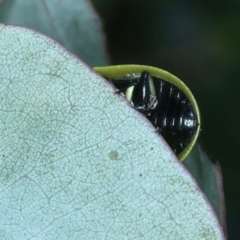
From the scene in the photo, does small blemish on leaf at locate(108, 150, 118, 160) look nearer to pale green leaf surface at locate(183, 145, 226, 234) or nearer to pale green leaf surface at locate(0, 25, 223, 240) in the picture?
pale green leaf surface at locate(0, 25, 223, 240)

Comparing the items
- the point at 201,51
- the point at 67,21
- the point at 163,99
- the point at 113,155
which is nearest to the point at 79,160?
the point at 113,155

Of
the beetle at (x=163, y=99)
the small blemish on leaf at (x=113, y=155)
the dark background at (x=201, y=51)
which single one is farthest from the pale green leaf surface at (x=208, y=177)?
the dark background at (x=201, y=51)

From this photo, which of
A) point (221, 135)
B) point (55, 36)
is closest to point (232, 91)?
point (221, 135)

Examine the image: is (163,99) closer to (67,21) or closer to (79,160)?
(79,160)

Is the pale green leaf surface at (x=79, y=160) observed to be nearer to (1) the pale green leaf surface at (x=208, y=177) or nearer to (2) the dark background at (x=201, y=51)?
(1) the pale green leaf surface at (x=208, y=177)

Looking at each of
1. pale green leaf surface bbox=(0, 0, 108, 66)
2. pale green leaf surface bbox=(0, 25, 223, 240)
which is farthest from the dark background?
pale green leaf surface bbox=(0, 25, 223, 240)

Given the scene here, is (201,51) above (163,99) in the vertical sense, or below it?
below
